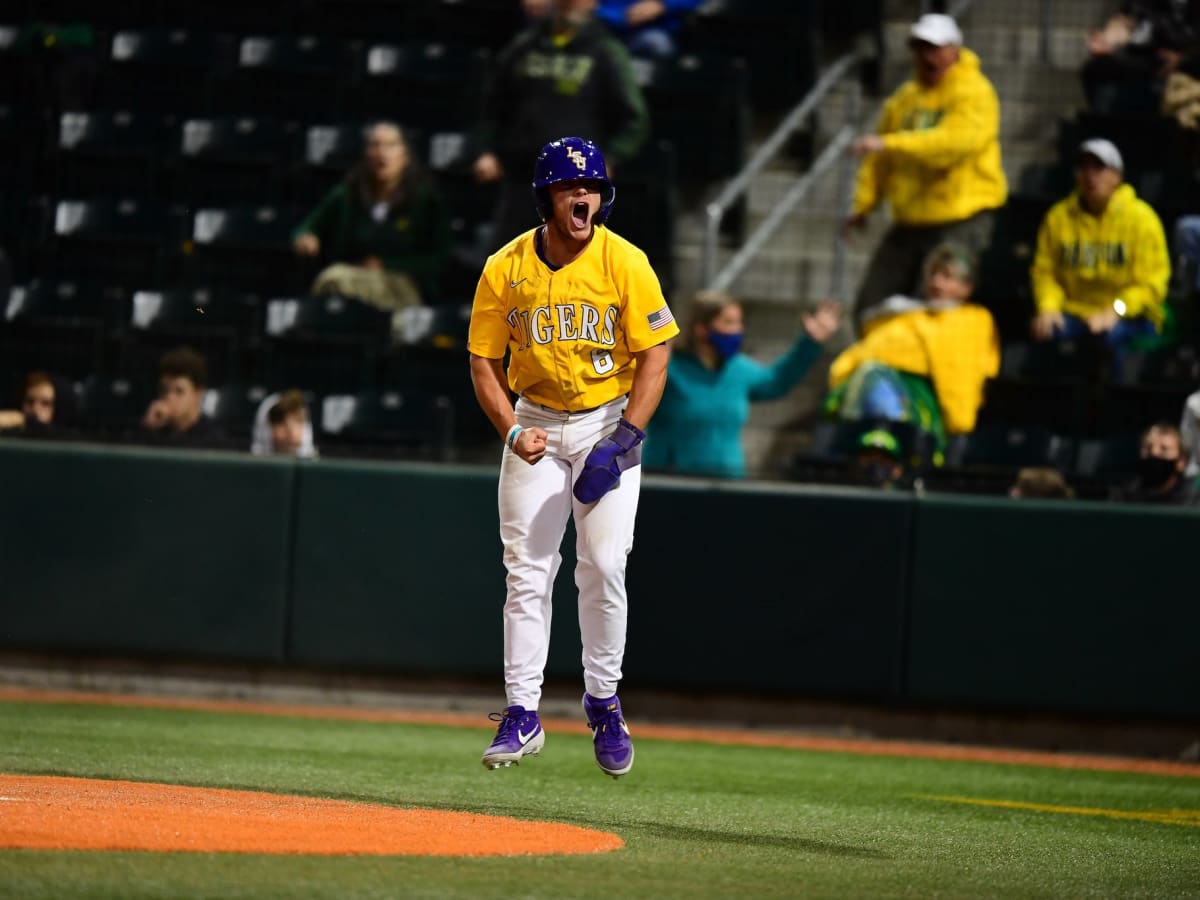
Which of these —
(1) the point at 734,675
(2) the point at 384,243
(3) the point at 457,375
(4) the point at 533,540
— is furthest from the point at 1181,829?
(2) the point at 384,243

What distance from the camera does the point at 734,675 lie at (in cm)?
1023

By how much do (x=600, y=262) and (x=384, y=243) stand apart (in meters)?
5.61

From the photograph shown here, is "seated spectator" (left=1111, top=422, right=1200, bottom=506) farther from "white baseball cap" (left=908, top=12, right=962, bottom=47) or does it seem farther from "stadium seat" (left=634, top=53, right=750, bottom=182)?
"stadium seat" (left=634, top=53, right=750, bottom=182)

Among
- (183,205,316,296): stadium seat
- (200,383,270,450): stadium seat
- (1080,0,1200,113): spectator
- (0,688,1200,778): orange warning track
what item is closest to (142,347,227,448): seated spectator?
(200,383,270,450): stadium seat

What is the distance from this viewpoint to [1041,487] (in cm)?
996

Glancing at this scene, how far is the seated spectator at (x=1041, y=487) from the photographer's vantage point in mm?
9953

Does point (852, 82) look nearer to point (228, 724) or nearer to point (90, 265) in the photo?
point (90, 265)

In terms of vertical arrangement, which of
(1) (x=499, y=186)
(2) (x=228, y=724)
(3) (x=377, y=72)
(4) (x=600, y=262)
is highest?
(3) (x=377, y=72)

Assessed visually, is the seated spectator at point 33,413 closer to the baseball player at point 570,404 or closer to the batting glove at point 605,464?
the baseball player at point 570,404

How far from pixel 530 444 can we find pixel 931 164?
19.0 ft

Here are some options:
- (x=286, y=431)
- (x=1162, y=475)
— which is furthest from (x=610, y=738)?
(x=1162, y=475)

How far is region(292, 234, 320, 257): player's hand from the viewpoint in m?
11.9

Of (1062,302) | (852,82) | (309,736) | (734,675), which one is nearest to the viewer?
(309,736)

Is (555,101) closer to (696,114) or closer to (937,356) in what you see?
(696,114)
